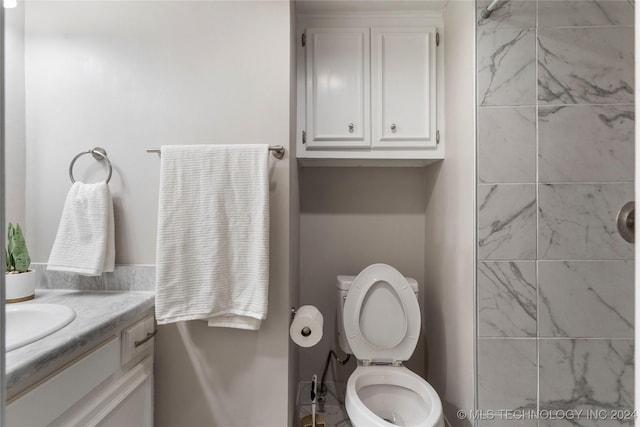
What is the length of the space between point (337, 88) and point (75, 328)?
4.88 feet

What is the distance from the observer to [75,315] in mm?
986

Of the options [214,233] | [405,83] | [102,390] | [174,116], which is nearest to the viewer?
[102,390]

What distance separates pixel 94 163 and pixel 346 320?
1.36 meters

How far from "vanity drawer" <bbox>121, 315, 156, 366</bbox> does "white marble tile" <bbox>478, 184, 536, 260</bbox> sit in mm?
1397

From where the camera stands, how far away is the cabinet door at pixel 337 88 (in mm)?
1601

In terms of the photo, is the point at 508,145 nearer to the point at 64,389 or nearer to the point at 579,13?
the point at 579,13

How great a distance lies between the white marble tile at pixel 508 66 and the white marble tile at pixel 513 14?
3cm

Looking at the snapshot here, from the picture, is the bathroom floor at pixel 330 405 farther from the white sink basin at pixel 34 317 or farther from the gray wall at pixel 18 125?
the gray wall at pixel 18 125

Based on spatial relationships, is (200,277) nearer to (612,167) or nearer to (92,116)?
(92,116)

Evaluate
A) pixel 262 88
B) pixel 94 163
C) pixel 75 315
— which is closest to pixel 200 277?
pixel 75 315

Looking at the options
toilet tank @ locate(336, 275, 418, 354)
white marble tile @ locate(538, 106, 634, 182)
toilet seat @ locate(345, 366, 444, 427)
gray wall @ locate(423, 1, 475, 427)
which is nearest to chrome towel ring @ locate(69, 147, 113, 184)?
toilet tank @ locate(336, 275, 418, 354)

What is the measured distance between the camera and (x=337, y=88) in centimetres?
161

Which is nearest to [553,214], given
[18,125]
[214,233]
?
[214,233]

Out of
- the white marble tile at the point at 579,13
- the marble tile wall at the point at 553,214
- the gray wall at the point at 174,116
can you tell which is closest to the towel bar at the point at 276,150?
the gray wall at the point at 174,116
